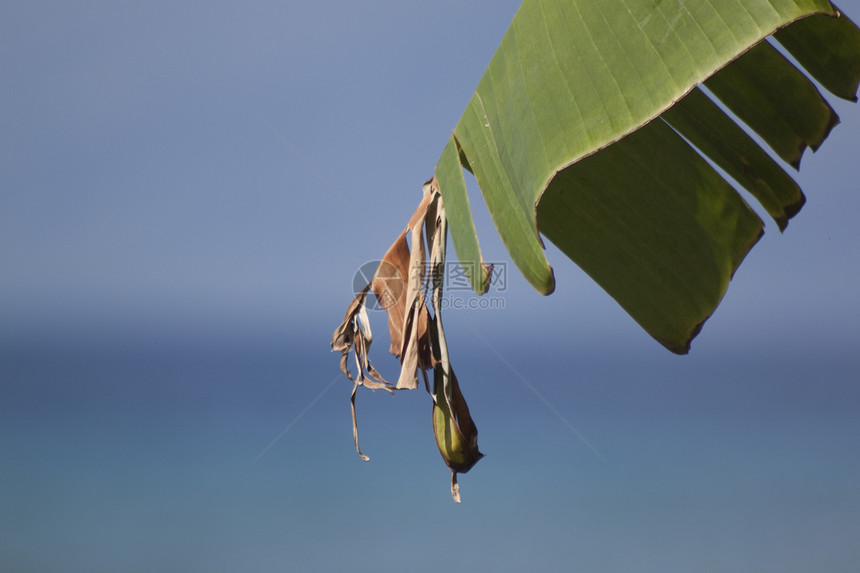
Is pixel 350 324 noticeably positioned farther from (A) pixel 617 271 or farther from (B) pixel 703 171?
(B) pixel 703 171

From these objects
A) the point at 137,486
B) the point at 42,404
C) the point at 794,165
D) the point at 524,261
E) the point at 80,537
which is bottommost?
the point at 524,261

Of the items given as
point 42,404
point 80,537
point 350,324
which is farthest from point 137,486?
point 350,324

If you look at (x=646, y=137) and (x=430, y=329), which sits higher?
(x=646, y=137)

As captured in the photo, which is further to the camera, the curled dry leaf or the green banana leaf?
the curled dry leaf

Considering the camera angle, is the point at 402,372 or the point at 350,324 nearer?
the point at 402,372

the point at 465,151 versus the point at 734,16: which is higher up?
the point at 465,151

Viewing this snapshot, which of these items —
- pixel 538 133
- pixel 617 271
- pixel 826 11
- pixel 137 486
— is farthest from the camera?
pixel 137 486

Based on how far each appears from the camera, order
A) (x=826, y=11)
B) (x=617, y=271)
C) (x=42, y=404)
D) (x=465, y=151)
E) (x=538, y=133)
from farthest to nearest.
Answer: (x=42, y=404)
(x=617, y=271)
(x=465, y=151)
(x=538, y=133)
(x=826, y=11)

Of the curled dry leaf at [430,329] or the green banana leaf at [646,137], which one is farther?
the curled dry leaf at [430,329]
